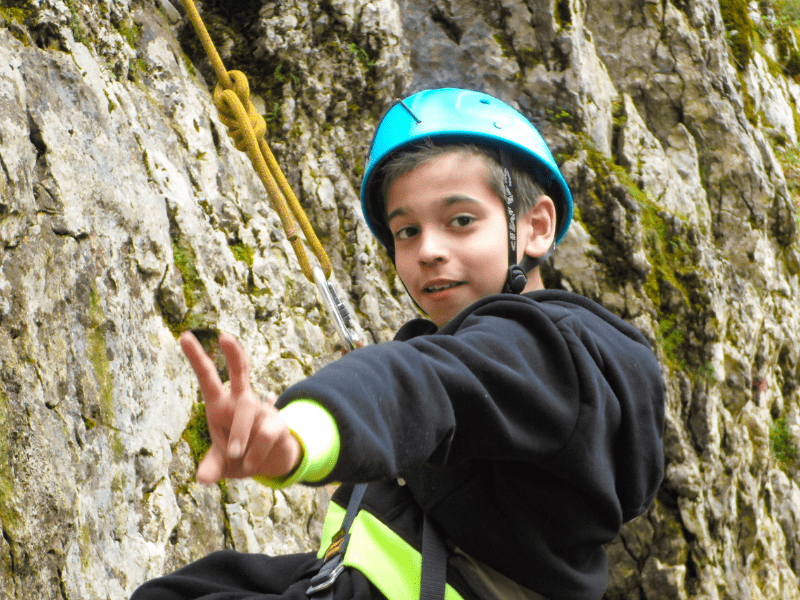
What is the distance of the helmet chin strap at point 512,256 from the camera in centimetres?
168

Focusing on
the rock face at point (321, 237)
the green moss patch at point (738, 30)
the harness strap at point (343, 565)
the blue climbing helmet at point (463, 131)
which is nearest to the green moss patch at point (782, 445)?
the rock face at point (321, 237)

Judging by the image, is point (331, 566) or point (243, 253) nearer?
point (331, 566)

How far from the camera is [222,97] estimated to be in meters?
2.63

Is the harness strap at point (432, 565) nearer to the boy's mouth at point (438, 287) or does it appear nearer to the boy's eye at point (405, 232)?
the boy's mouth at point (438, 287)

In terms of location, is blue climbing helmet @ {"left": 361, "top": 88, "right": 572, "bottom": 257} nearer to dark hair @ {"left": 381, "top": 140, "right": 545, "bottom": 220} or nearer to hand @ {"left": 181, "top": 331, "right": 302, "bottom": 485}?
dark hair @ {"left": 381, "top": 140, "right": 545, "bottom": 220}

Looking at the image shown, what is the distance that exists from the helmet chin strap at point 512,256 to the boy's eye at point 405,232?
279 mm

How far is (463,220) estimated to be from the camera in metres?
1.66

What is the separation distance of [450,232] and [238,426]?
1.05 meters

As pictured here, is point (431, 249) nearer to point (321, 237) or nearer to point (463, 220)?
point (463, 220)

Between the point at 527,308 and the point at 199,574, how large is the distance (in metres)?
1.34

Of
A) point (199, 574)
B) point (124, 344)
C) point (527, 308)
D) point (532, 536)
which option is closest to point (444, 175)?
point (527, 308)

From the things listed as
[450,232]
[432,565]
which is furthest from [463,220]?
[432,565]

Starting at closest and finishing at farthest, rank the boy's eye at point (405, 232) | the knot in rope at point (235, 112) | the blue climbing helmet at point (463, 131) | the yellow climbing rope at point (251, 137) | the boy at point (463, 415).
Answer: the boy at point (463, 415)
the boy's eye at point (405, 232)
the blue climbing helmet at point (463, 131)
the yellow climbing rope at point (251, 137)
the knot in rope at point (235, 112)

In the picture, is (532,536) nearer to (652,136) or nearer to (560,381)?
(560,381)
